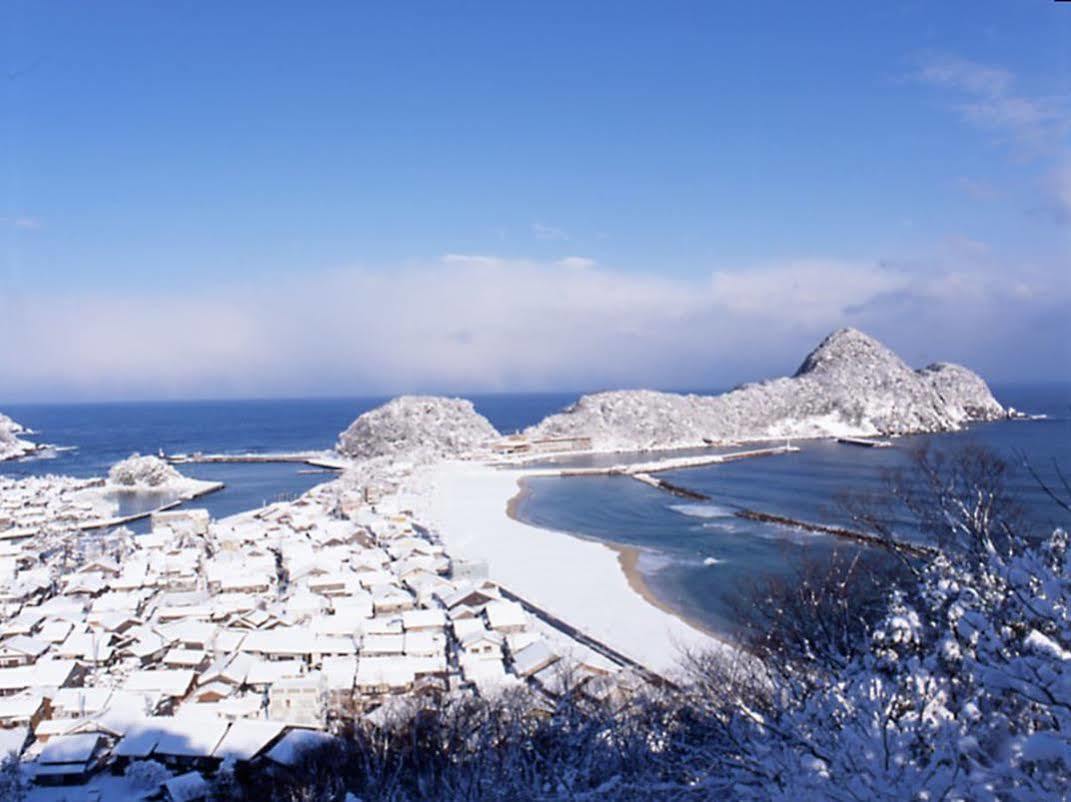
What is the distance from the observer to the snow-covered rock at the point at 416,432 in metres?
33.2

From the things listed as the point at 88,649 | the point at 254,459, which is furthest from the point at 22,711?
the point at 254,459

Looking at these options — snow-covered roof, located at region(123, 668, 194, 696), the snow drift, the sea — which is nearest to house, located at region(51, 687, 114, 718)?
snow-covered roof, located at region(123, 668, 194, 696)

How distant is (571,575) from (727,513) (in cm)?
697

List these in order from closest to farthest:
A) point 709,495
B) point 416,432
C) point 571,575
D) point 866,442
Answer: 1. point 571,575
2. point 709,495
3. point 416,432
4. point 866,442

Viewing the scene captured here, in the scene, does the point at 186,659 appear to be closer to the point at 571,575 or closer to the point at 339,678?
the point at 339,678

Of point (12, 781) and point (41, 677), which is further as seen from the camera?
point (41, 677)

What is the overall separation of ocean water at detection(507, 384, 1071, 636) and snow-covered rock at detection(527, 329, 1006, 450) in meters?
8.34

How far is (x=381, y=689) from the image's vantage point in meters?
7.15

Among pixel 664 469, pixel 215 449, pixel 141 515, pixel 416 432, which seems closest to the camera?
pixel 141 515

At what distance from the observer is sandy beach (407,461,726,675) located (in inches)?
338

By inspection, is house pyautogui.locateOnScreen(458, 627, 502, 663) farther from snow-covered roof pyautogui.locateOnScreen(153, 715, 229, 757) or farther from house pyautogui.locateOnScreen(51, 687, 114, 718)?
house pyautogui.locateOnScreen(51, 687, 114, 718)

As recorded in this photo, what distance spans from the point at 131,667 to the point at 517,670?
14.8 feet

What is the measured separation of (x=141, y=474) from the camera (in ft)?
81.0

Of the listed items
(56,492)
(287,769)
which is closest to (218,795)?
(287,769)
